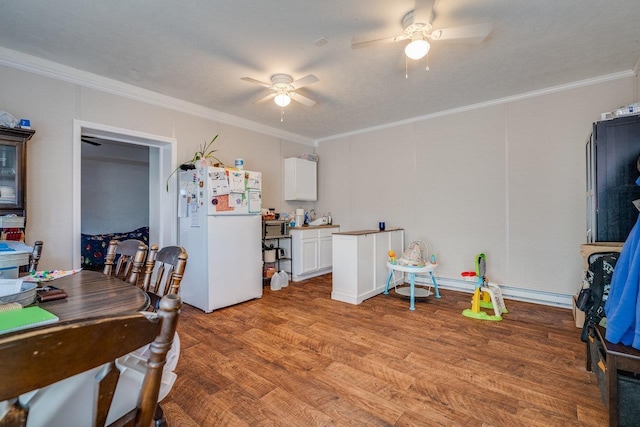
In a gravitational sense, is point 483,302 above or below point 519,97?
below

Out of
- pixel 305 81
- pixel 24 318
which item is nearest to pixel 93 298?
pixel 24 318

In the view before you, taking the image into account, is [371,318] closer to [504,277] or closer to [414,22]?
[504,277]

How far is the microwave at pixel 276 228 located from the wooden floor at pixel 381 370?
1354 millimetres

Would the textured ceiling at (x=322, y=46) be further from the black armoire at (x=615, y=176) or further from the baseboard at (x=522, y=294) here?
the baseboard at (x=522, y=294)

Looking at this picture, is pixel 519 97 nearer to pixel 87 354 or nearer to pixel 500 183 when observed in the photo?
pixel 500 183

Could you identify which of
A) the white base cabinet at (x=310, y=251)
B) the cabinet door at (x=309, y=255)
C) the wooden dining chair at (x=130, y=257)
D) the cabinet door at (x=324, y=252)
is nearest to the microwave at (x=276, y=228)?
the white base cabinet at (x=310, y=251)

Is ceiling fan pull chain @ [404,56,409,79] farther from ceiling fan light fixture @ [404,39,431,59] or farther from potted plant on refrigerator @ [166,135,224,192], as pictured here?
potted plant on refrigerator @ [166,135,224,192]

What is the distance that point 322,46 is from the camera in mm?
2529

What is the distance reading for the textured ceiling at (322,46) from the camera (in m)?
2.06

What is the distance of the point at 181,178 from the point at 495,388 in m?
3.71

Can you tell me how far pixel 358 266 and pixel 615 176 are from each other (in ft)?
8.25

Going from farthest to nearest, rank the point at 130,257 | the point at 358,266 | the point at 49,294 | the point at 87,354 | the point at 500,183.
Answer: the point at 500,183 → the point at 358,266 → the point at 130,257 → the point at 49,294 → the point at 87,354

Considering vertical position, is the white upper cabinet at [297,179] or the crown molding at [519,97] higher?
the crown molding at [519,97]

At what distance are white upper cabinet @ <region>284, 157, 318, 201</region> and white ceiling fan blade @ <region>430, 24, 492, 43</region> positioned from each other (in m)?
3.27
